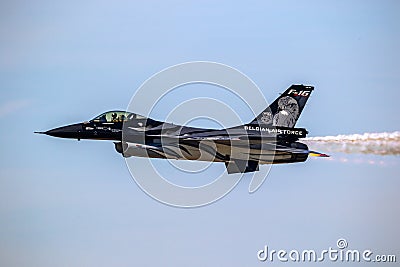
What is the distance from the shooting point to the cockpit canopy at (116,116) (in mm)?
48344

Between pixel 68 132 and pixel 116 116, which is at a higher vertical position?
pixel 116 116

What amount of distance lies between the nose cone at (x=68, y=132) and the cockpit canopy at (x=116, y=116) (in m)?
1.06

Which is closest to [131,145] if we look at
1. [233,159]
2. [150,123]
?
[150,123]

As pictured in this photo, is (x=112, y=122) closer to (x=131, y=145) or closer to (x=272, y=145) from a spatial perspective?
(x=131, y=145)

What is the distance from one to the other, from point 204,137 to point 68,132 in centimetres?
778

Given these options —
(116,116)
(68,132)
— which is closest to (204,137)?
(116,116)

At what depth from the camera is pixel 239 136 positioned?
46.8m

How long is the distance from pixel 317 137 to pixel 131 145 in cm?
1071

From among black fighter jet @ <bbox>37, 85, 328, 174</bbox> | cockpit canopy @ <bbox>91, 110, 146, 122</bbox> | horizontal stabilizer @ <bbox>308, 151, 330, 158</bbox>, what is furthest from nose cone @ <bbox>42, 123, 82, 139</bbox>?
horizontal stabilizer @ <bbox>308, 151, 330, 158</bbox>

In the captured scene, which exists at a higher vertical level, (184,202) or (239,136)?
(239,136)

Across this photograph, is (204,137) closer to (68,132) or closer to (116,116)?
(116,116)

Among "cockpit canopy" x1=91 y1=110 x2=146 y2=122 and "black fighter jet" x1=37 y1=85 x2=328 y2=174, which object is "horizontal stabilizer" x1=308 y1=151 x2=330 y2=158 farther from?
"cockpit canopy" x1=91 y1=110 x2=146 y2=122

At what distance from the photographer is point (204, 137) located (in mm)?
47000

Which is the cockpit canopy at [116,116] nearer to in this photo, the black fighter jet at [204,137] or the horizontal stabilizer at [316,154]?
the black fighter jet at [204,137]
